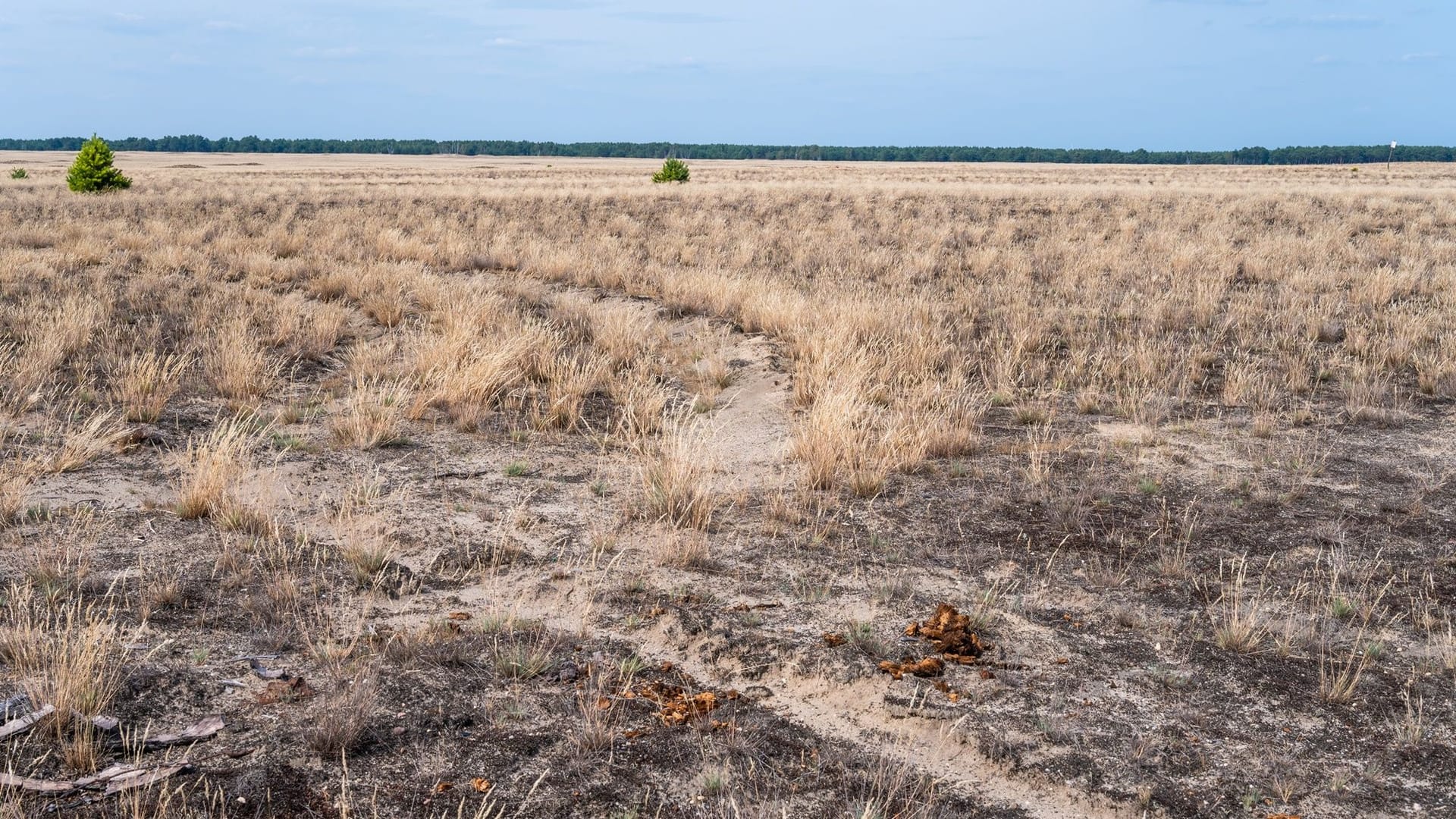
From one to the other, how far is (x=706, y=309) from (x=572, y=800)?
349 inches

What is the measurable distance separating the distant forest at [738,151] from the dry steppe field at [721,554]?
147112 mm

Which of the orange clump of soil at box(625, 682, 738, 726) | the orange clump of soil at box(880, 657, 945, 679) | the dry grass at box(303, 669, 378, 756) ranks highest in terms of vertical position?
the dry grass at box(303, 669, 378, 756)

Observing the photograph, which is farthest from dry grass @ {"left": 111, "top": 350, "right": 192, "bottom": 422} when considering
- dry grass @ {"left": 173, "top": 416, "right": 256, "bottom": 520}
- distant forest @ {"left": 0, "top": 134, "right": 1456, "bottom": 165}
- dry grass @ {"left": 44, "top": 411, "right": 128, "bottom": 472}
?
distant forest @ {"left": 0, "top": 134, "right": 1456, "bottom": 165}

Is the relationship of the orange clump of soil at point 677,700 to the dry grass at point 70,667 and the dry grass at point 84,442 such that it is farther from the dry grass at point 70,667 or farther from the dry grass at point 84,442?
the dry grass at point 84,442

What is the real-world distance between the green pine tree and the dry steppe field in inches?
696

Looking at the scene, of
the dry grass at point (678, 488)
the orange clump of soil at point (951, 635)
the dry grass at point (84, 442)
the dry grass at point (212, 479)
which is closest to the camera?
the orange clump of soil at point (951, 635)

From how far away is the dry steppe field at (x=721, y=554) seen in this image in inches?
128

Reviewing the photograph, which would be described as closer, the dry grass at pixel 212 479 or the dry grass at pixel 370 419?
the dry grass at pixel 212 479

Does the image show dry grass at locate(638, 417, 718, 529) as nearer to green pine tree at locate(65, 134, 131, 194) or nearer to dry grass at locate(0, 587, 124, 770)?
dry grass at locate(0, 587, 124, 770)

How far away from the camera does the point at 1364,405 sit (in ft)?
25.9

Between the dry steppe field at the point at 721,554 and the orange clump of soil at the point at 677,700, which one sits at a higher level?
the dry steppe field at the point at 721,554

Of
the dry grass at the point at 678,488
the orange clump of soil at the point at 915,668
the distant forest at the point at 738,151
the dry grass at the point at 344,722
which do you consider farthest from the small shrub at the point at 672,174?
the distant forest at the point at 738,151

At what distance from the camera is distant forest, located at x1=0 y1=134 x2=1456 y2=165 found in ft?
487

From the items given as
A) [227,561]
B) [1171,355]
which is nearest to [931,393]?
[1171,355]
